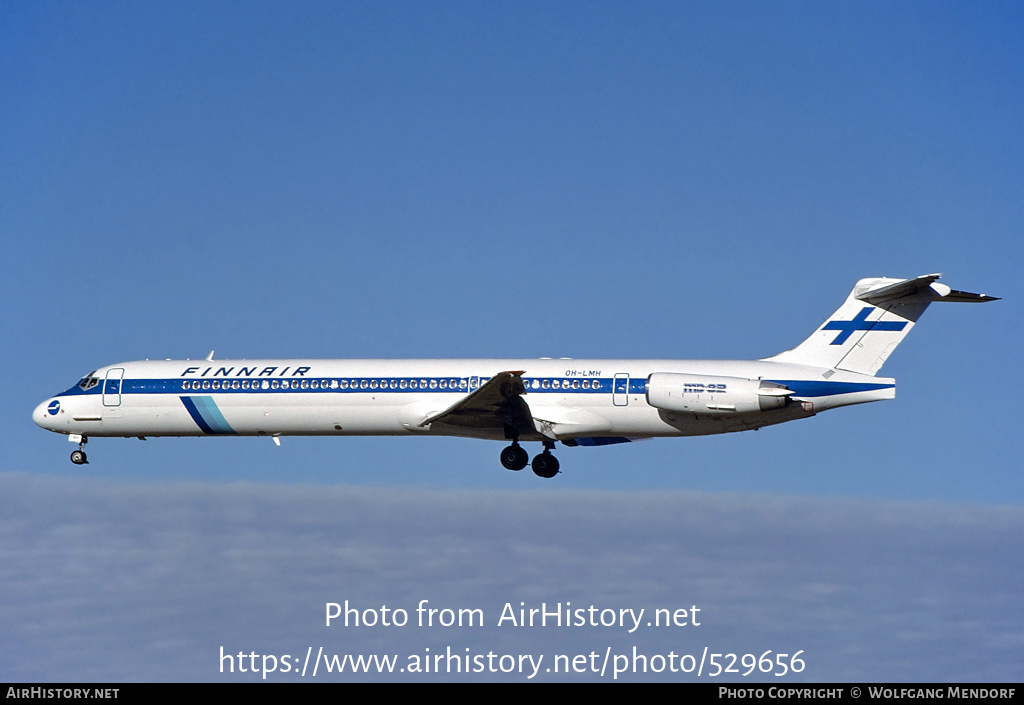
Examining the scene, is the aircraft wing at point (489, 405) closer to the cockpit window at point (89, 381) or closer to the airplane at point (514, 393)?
the airplane at point (514, 393)

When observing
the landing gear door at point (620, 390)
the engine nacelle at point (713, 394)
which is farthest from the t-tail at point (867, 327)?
the landing gear door at point (620, 390)

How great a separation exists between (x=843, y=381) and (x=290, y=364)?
599 inches

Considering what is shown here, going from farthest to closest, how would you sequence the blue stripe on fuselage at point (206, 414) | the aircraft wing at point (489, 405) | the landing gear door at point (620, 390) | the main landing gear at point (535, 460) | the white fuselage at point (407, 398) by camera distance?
the blue stripe on fuselage at point (206, 414), the main landing gear at point (535, 460), the landing gear door at point (620, 390), the aircraft wing at point (489, 405), the white fuselage at point (407, 398)

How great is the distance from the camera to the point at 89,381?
39062mm

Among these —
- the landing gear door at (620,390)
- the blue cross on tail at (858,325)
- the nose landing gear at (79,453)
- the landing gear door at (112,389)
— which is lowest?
the landing gear door at (620,390)

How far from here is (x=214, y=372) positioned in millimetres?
38219

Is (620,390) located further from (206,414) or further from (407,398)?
(206,414)

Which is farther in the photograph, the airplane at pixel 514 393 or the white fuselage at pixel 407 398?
the white fuselage at pixel 407 398

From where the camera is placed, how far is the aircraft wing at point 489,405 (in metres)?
34.5

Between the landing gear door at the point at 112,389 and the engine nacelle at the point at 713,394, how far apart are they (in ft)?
50.5

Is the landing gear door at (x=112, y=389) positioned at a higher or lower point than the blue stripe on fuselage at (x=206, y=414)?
higher

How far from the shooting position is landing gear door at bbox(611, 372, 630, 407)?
35.3 meters
